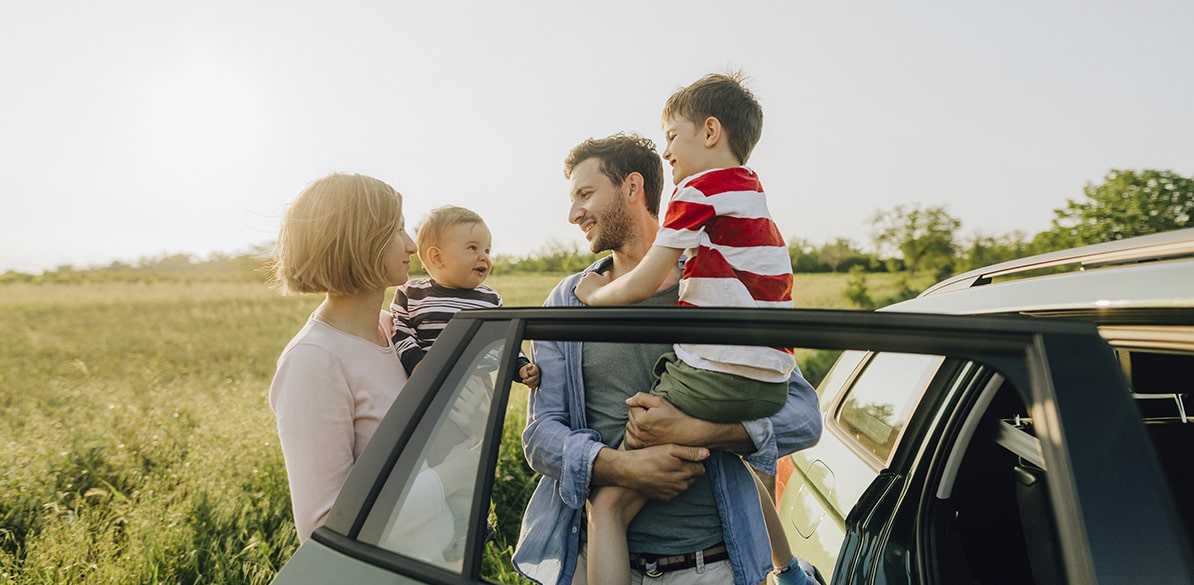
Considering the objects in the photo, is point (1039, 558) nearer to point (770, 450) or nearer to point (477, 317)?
point (770, 450)

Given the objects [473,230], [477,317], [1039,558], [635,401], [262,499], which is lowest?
[262,499]

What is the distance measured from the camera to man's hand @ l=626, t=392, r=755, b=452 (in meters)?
1.63

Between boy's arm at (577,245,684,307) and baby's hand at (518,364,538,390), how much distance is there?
0.24 meters

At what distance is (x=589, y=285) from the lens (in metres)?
2.02

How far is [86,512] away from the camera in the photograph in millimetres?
4594

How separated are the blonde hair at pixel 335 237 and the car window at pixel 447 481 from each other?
77 cm

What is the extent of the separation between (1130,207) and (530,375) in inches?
1040

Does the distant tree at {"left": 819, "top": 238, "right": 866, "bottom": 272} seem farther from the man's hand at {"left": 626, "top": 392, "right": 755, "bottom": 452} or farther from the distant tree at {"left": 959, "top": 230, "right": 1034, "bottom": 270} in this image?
the man's hand at {"left": 626, "top": 392, "right": 755, "bottom": 452}

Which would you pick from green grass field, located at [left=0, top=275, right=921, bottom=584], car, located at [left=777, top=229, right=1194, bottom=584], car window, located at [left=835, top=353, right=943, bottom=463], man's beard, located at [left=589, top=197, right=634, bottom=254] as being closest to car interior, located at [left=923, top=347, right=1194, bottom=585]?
car, located at [left=777, top=229, right=1194, bottom=584]

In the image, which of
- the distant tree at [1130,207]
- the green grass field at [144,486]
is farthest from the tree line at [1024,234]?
the green grass field at [144,486]

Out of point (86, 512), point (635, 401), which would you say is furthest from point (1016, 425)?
point (86, 512)

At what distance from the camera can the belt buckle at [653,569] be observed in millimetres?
1781

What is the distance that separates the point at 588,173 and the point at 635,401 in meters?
0.85

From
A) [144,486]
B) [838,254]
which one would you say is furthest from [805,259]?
[144,486]
